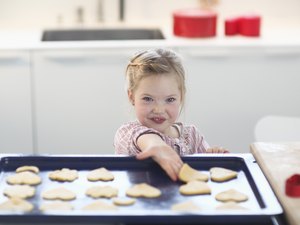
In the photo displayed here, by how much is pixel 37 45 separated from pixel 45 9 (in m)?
0.63

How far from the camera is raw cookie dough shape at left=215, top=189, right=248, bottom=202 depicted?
127cm

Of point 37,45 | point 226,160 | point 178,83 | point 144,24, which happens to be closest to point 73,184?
point 226,160

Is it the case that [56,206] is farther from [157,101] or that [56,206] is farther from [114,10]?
[114,10]

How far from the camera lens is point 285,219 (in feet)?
3.93

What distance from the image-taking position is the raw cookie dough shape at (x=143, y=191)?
4.19 feet

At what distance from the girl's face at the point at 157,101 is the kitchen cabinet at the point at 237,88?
1.27 meters

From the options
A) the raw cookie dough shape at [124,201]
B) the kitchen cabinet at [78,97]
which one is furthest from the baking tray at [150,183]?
the kitchen cabinet at [78,97]

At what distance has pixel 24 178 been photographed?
1369mm

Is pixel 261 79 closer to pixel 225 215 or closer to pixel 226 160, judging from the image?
pixel 226 160

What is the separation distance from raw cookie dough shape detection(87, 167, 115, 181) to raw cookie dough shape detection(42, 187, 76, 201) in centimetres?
9

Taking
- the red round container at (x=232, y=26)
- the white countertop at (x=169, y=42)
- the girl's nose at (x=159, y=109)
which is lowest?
the girl's nose at (x=159, y=109)

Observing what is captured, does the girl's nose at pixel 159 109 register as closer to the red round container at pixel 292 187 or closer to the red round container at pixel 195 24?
the red round container at pixel 292 187

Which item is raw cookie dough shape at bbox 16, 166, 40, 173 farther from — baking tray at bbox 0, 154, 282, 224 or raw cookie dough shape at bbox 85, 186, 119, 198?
raw cookie dough shape at bbox 85, 186, 119, 198

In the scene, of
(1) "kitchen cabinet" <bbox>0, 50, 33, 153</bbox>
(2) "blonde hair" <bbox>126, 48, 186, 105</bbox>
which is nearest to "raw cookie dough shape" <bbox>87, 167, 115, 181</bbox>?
(2) "blonde hair" <bbox>126, 48, 186, 105</bbox>
